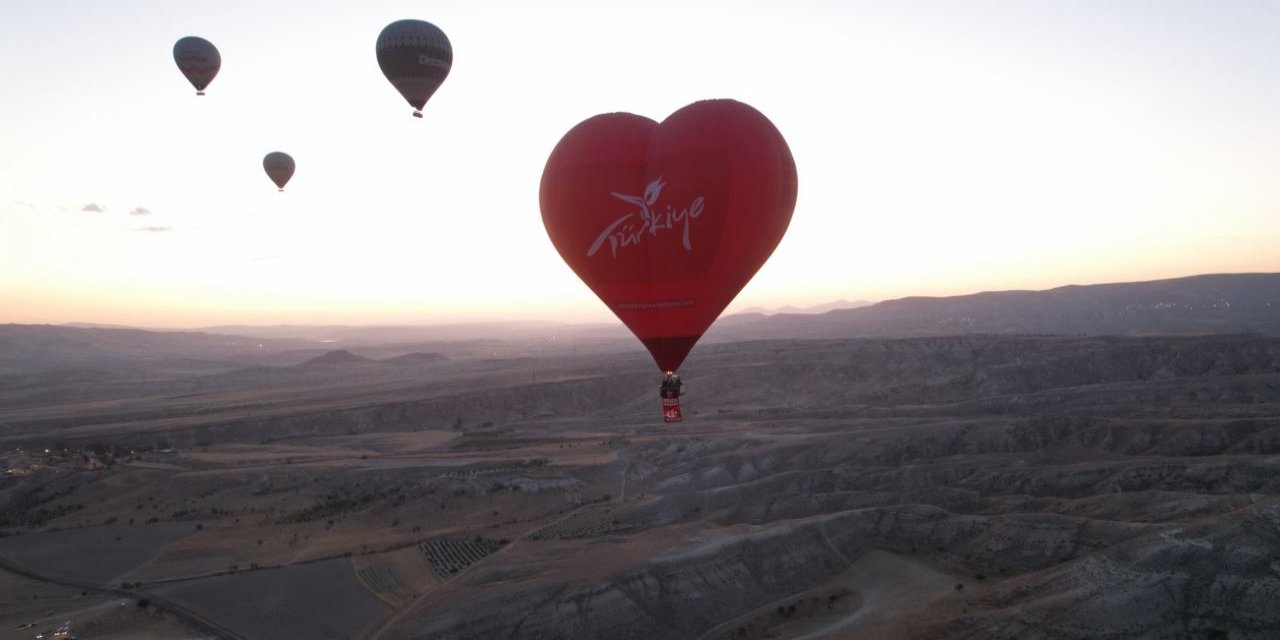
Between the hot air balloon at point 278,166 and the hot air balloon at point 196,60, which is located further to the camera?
the hot air balloon at point 278,166

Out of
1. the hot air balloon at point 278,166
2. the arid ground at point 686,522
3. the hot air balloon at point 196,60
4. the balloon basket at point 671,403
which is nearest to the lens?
the balloon basket at point 671,403

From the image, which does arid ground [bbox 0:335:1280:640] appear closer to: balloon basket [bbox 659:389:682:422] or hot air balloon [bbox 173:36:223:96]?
balloon basket [bbox 659:389:682:422]

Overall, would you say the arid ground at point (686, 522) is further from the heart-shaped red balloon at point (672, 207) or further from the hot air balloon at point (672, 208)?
the heart-shaped red balloon at point (672, 207)

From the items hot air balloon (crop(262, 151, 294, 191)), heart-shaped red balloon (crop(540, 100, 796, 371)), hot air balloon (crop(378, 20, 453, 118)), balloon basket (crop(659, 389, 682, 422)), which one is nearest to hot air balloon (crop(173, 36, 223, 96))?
hot air balloon (crop(262, 151, 294, 191))

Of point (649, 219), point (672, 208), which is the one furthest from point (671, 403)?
point (672, 208)

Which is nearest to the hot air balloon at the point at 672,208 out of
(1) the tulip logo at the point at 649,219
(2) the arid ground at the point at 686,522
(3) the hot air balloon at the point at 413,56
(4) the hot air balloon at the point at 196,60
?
(1) the tulip logo at the point at 649,219

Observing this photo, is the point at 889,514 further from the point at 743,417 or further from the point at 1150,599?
the point at 743,417

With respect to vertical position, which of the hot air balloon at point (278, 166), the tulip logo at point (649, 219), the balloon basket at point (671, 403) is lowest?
the balloon basket at point (671, 403)
